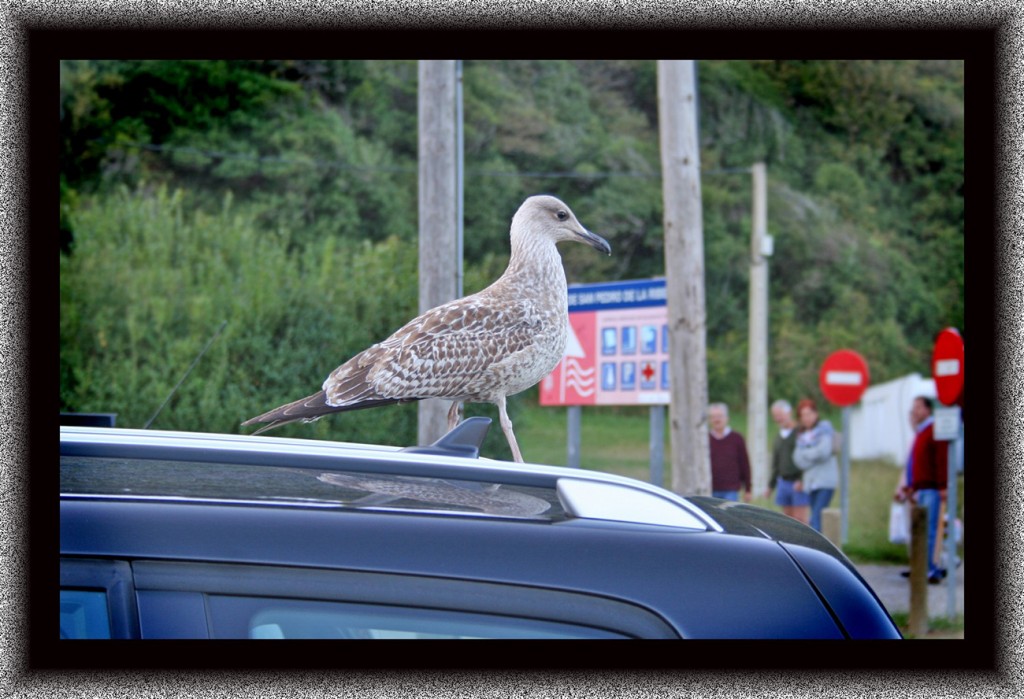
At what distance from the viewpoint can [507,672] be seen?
3.90 ft

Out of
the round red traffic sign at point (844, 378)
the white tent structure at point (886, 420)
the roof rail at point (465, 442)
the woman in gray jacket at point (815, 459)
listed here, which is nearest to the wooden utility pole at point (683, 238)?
the woman in gray jacket at point (815, 459)

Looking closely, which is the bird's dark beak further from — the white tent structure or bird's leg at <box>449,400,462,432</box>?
the white tent structure

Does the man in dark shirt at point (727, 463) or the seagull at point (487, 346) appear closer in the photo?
the seagull at point (487, 346)

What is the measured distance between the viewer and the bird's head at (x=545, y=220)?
2.02 metres

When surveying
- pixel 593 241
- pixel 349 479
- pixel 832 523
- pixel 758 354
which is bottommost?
pixel 832 523

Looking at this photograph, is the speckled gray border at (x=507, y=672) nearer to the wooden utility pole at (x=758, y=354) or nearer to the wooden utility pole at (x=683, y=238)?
the wooden utility pole at (x=683, y=238)

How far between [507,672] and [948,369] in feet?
27.6

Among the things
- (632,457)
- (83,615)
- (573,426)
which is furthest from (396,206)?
(83,615)

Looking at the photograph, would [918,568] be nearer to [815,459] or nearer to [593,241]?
[815,459]

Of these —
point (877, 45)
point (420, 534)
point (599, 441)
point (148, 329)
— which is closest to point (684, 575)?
point (420, 534)

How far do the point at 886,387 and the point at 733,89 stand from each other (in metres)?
6.21

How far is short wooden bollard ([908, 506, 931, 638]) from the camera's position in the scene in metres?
7.49

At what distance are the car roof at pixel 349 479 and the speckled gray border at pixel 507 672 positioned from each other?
0.20 metres

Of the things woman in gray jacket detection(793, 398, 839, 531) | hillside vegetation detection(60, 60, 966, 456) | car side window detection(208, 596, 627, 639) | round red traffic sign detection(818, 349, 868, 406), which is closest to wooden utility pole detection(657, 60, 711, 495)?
hillside vegetation detection(60, 60, 966, 456)
